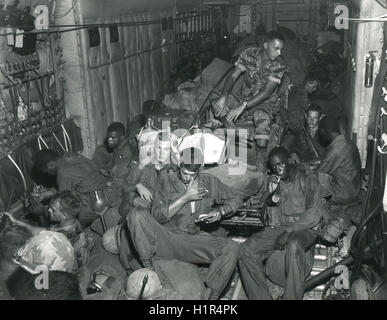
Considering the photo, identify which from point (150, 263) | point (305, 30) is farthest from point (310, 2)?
point (150, 263)

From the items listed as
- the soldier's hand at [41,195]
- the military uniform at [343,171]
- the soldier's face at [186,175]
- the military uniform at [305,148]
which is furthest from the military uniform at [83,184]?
the military uniform at [305,148]

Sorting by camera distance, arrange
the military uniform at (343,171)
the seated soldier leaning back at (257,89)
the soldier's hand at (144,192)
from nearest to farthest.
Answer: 1. the soldier's hand at (144,192)
2. the military uniform at (343,171)
3. the seated soldier leaning back at (257,89)

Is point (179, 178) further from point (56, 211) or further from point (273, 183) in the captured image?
point (56, 211)

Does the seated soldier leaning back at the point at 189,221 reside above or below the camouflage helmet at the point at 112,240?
above

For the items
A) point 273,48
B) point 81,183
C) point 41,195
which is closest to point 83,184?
point 81,183

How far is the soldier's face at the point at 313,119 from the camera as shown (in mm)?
7230

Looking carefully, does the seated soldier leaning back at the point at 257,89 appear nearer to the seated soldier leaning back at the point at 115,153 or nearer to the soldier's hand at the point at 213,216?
the seated soldier leaning back at the point at 115,153

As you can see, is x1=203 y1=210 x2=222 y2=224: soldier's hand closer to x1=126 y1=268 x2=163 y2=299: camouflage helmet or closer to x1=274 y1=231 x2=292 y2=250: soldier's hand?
x1=274 y1=231 x2=292 y2=250: soldier's hand

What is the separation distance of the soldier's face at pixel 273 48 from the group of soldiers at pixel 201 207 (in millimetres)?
1173

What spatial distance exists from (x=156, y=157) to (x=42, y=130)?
2.23 meters

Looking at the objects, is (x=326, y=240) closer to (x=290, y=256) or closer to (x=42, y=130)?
(x=290, y=256)

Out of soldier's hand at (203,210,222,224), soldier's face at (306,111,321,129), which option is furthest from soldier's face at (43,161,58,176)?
soldier's face at (306,111,321,129)

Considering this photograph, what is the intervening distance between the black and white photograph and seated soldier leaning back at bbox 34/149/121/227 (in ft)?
0.07

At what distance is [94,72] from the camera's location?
829 cm
